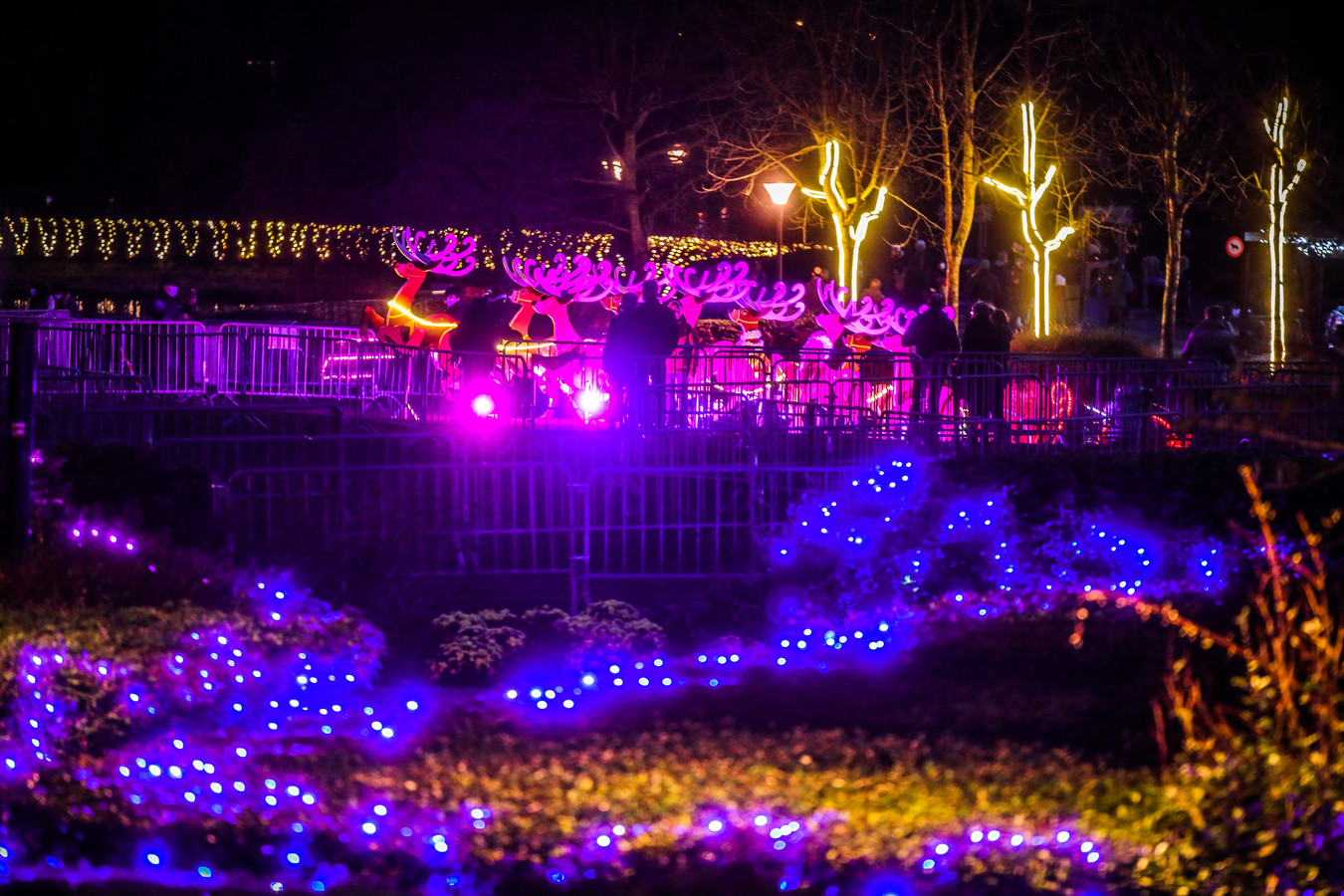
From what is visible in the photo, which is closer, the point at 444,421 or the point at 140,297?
the point at 444,421

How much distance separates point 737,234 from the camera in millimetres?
47344

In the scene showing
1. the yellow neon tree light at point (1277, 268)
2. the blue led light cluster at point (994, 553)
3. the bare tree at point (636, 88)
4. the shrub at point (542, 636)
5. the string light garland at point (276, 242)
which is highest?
the bare tree at point (636, 88)

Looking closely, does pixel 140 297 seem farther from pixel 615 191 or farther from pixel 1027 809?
pixel 1027 809

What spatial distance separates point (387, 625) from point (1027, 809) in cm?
435

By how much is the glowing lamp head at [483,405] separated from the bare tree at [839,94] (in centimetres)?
1370

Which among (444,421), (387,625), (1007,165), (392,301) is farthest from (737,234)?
(387,625)

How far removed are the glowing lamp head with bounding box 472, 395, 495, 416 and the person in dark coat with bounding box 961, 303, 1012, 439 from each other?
15.9ft

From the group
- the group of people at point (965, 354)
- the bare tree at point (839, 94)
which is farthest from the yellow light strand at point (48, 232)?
the group of people at point (965, 354)

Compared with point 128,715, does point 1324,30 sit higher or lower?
higher

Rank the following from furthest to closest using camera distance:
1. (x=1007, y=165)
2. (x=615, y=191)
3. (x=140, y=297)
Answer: (x=140, y=297) < (x=615, y=191) < (x=1007, y=165)

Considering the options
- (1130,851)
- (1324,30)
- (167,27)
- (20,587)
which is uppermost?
(167,27)

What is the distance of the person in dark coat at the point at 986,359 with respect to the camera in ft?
53.6

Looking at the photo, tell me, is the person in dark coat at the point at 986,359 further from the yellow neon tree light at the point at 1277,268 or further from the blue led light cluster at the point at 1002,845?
the blue led light cluster at the point at 1002,845

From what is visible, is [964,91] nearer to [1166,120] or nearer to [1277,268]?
[1166,120]
